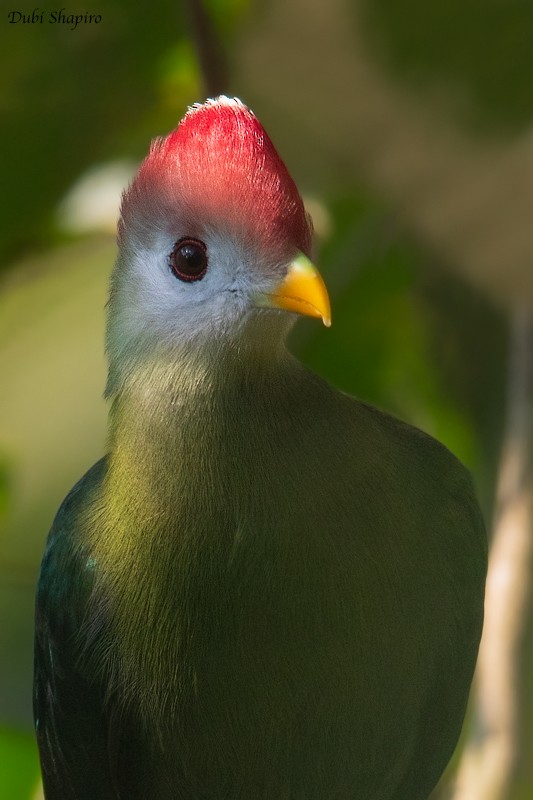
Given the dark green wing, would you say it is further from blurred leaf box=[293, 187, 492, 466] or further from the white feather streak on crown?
blurred leaf box=[293, 187, 492, 466]

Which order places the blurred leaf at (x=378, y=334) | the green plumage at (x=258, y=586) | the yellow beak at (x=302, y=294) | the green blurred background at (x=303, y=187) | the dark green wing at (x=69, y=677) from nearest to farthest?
the yellow beak at (x=302, y=294)
the green plumage at (x=258, y=586)
the dark green wing at (x=69, y=677)
the green blurred background at (x=303, y=187)
the blurred leaf at (x=378, y=334)

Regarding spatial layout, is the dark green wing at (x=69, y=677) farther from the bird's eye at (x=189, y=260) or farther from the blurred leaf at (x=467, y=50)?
the blurred leaf at (x=467, y=50)

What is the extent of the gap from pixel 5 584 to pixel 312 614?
0.82 meters

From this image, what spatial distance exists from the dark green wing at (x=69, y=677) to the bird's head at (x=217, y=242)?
24 centimetres

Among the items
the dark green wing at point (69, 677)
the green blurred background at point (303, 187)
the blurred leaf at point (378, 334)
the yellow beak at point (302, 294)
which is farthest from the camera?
the blurred leaf at point (378, 334)

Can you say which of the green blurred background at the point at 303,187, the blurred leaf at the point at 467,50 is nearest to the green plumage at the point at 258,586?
the green blurred background at the point at 303,187

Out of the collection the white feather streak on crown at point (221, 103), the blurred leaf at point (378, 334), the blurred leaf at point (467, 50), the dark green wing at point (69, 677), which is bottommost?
the dark green wing at point (69, 677)

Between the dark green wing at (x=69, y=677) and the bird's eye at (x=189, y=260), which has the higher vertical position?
the bird's eye at (x=189, y=260)

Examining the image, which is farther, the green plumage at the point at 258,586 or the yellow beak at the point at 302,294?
the green plumage at the point at 258,586

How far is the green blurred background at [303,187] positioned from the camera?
63.7 inches

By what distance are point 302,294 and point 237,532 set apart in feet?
0.81

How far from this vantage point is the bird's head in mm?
921

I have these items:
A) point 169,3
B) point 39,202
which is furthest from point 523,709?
point 169,3

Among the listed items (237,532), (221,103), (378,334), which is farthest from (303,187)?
(237,532)
